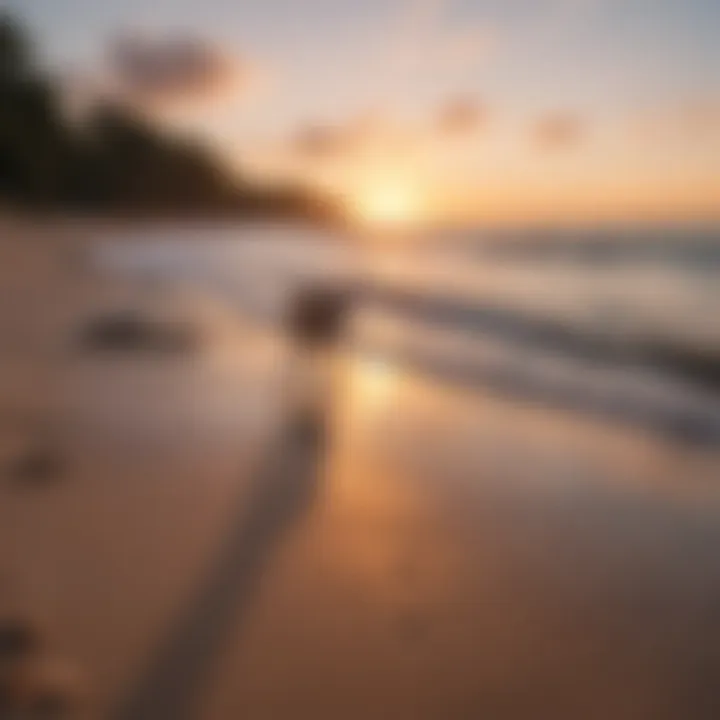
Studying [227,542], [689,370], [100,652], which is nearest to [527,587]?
[227,542]

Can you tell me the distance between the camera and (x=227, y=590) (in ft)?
4.56

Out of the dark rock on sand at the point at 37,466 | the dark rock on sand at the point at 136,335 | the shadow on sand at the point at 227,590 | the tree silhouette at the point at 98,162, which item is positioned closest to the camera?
the shadow on sand at the point at 227,590

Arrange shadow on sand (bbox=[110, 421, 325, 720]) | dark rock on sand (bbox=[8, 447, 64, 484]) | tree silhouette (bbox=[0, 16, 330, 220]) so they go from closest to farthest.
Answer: shadow on sand (bbox=[110, 421, 325, 720])
dark rock on sand (bbox=[8, 447, 64, 484])
tree silhouette (bbox=[0, 16, 330, 220])

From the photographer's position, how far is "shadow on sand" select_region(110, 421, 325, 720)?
1081 millimetres

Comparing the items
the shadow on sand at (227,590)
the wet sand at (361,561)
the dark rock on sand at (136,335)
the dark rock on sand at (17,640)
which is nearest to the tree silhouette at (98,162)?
the wet sand at (361,561)

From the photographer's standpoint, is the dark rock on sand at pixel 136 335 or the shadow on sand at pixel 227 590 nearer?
the shadow on sand at pixel 227 590

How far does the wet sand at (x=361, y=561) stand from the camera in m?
1.15

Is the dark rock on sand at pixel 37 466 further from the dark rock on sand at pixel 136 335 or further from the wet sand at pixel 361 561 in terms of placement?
the dark rock on sand at pixel 136 335

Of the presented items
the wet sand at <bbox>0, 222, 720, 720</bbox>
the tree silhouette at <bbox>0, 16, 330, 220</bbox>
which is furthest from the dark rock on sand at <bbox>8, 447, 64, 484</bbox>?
the tree silhouette at <bbox>0, 16, 330, 220</bbox>

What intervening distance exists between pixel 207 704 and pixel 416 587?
0.50 metres

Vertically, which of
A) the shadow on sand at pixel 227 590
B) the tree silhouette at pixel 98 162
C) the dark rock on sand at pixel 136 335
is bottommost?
the shadow on sand at pixel 227 590

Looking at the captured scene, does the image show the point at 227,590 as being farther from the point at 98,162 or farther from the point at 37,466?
the point at 98,162

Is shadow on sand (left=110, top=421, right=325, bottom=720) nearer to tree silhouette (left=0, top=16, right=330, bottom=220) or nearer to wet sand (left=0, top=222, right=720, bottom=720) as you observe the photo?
wet sand (left=0, top=222, right=720, bottom=720)

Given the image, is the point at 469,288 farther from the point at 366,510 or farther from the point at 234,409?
the point at 366,510
